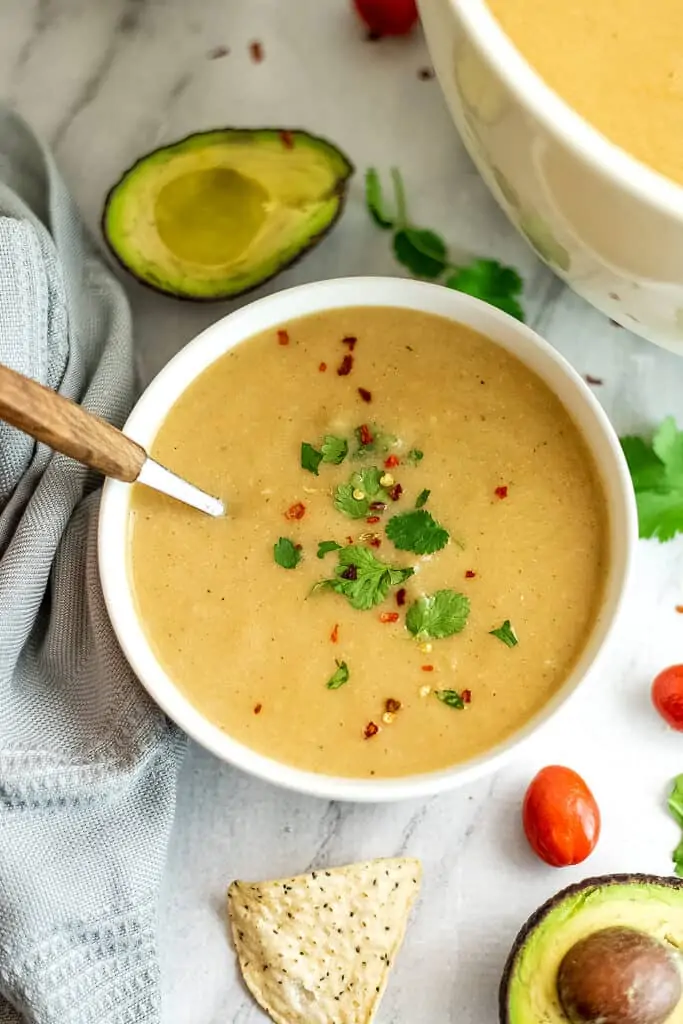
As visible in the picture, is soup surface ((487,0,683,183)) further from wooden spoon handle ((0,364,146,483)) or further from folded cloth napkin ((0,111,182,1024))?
folded cloth napkin ((0,111,182,1024))

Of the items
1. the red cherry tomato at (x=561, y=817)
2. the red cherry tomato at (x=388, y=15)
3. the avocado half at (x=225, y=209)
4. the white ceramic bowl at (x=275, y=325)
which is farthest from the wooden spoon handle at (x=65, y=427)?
the red cherry tomato at (x=388, y=15)

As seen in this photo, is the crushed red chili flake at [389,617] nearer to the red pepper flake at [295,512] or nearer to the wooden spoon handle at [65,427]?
the red pepper flake at [295,512]

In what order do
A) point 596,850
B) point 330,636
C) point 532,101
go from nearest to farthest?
point 532,101
point 330,636
point 596,850

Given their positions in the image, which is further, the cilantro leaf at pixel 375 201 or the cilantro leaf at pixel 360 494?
the cilantro leaf at pixel 375 201

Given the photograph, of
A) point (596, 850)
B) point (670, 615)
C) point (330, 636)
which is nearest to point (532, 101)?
point (330, 636)

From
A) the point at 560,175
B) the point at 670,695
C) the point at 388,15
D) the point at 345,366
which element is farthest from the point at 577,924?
the point at 388,15

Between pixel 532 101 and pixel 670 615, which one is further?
pixel 670 615

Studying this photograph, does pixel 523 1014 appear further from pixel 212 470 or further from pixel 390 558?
pixel 212 470
